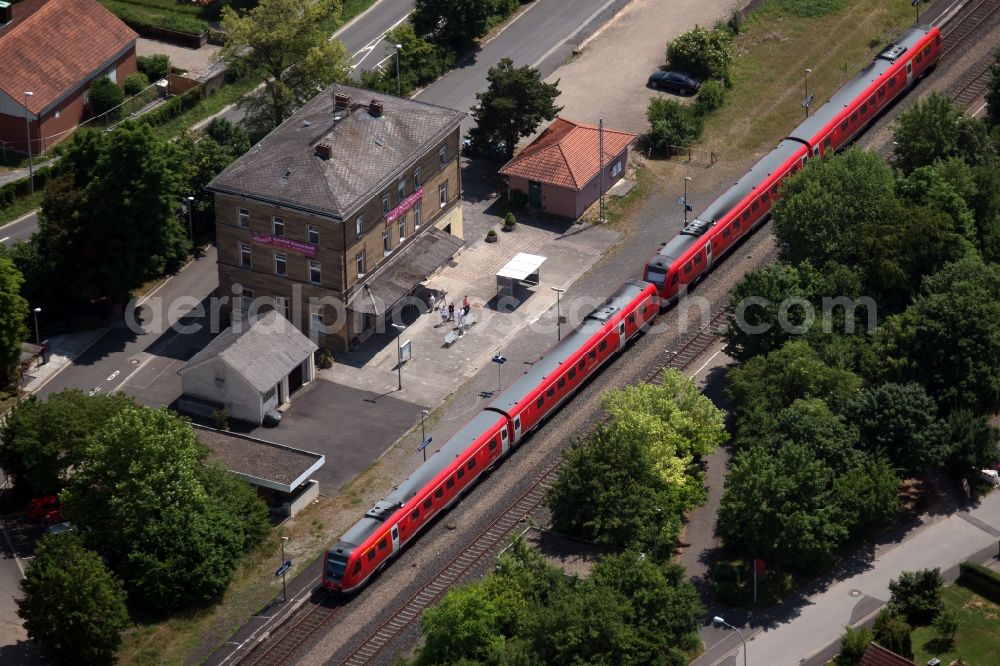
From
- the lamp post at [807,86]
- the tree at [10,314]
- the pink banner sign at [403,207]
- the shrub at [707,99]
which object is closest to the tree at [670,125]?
the shrub at [707,99]

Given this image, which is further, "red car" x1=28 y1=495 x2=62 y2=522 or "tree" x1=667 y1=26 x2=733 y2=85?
"tree" x1=667 y1=26 x2=733 y2=85

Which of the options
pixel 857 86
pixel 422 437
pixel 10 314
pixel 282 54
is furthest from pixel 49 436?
pixel 857 86

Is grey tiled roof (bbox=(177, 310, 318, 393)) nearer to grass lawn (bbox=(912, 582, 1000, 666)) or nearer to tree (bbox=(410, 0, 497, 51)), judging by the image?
tree (bbox=(410, 0, 497, 51))

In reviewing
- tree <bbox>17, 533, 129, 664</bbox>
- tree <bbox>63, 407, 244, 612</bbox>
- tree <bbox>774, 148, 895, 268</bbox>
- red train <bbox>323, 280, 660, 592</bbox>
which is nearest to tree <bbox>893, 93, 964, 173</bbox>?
tree <bbox>774, 148, 895, 268</bbox>

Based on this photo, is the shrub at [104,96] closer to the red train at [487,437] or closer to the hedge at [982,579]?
the red train at [487,437]

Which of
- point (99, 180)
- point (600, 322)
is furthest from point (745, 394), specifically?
point (99, 180)

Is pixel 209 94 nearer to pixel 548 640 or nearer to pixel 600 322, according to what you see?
pixel 600 322

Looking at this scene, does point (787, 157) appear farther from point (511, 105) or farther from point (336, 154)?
point (336, 154)
